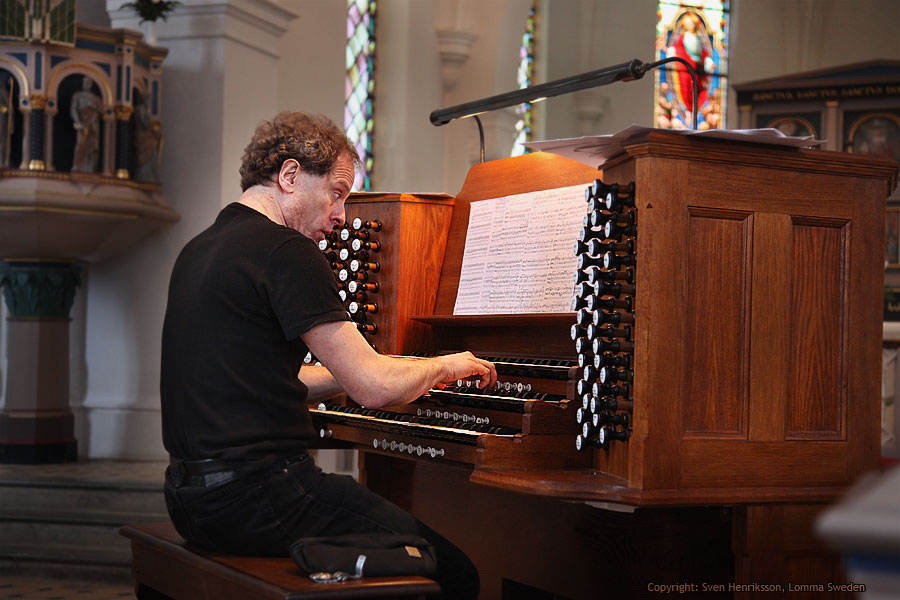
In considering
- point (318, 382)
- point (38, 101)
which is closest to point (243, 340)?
point (318, 382)

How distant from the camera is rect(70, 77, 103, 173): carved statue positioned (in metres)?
6.31

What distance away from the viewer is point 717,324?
115 inches

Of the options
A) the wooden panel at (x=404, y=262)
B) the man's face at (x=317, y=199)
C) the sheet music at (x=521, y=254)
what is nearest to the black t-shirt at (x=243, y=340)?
the man's face at (x=317, y=199)

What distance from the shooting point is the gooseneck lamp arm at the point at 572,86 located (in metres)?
3.32

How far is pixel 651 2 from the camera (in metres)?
13.5

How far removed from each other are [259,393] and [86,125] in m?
4.14

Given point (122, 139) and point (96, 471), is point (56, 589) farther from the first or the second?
point (122, 139)

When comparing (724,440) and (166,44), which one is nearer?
(724,440)

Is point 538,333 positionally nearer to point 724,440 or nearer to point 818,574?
point 724,440

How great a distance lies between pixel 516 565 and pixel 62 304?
12.5ft

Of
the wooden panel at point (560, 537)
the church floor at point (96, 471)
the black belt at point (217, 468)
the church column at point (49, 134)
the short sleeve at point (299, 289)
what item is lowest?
the church floor at point (96, 471)

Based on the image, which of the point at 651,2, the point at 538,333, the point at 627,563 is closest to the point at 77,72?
the point at 538,333

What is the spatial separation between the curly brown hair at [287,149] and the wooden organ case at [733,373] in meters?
0.74

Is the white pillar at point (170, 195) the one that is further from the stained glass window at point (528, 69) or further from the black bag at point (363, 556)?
the stained glass window at point (528, 69)
